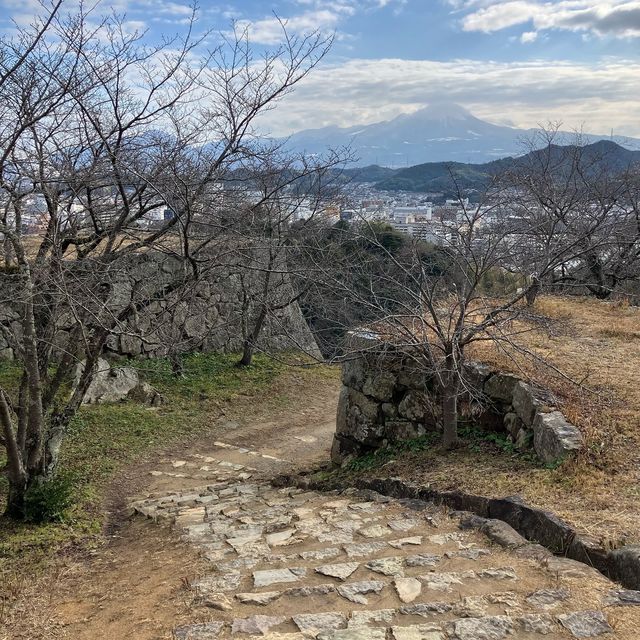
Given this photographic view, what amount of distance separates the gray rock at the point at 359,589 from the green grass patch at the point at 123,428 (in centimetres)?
305

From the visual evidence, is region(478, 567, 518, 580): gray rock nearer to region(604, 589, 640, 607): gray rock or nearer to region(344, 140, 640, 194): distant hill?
region(604, 589, 640, 607): gray rock

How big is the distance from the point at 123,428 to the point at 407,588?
672 cm

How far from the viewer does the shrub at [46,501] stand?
213 inches

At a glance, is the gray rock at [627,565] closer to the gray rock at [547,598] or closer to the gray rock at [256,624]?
the gray rock at [547,598]

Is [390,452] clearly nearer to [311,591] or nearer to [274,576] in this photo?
Answer: [274,576]

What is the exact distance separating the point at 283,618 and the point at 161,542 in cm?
214

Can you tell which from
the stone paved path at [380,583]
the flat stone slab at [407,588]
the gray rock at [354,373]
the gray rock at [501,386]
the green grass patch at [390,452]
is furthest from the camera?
the gray rock at [354,373]

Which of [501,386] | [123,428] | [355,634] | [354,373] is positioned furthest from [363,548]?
[123,428]

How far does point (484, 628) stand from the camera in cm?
271

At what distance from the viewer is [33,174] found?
464 cm

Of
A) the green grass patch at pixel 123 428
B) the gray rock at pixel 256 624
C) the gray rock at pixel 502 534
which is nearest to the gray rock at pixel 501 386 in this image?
the gray rock at pixel 502 534

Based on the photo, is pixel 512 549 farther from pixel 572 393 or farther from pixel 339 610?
pixel 572 393

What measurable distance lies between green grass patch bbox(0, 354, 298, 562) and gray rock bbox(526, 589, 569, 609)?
4.02 metres

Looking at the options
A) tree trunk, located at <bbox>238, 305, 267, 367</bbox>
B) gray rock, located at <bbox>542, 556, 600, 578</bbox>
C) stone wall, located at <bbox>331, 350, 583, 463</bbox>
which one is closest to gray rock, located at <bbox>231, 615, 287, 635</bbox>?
gray rock, located at <bbox>542, 556, 600, 578</bbox>
